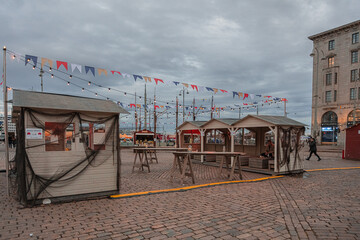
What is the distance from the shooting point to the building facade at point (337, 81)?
39.5 m

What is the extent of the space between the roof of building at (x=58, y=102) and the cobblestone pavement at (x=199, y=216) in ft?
7.59

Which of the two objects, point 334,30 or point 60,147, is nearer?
point 60,147

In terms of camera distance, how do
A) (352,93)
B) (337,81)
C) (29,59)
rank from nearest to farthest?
(29,59), (352,93), (337,81)

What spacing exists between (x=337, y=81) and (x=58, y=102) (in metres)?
45.8

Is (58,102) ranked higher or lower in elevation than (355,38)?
lower

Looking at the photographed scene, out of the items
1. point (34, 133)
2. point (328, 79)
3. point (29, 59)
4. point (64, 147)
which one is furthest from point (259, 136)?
point (328, 79)

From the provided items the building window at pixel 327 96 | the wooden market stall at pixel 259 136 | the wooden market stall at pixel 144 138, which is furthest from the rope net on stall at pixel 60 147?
the building window at pixel 327 96

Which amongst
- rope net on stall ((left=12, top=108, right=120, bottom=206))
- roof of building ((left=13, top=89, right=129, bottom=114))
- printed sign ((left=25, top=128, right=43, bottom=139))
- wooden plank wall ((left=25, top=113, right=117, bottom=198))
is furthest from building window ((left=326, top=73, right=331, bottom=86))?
printed sign ((left=25, top=128, right=43, bottom=139))

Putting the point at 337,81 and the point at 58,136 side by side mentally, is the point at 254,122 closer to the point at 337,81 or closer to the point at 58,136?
the point at 58,136

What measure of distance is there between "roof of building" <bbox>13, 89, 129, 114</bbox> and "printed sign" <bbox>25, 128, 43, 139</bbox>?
55cm

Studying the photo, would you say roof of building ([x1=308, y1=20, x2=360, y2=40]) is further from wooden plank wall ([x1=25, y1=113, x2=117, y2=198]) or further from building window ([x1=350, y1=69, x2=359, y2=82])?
wooden plank wall ([x1=25, y1=113, x2=117, y2=198])

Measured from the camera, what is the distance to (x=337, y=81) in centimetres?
4172

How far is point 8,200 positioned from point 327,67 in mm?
48105

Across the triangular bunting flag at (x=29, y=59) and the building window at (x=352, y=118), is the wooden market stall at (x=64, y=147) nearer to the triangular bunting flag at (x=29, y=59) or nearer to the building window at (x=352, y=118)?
the triangular bunting flag at (x=29, y=59)
